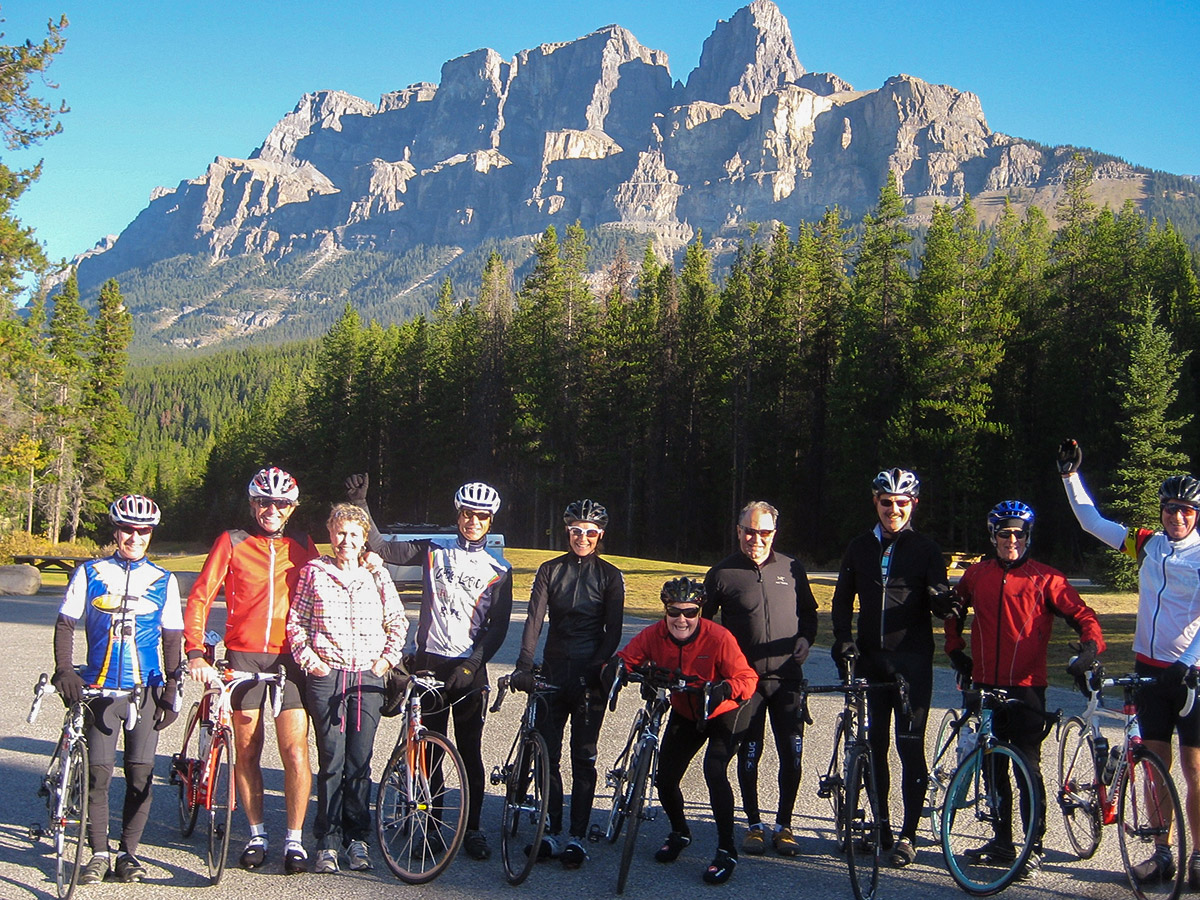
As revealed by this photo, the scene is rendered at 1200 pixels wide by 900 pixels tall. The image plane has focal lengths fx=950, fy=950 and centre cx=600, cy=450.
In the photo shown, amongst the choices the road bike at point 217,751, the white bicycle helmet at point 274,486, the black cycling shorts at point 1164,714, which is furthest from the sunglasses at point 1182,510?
the road bike at point 217,751

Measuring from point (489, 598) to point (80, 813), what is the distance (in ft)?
8.04

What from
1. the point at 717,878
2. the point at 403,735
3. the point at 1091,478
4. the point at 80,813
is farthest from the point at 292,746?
the point at 1091,478

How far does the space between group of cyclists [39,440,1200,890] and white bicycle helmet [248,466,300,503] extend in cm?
2

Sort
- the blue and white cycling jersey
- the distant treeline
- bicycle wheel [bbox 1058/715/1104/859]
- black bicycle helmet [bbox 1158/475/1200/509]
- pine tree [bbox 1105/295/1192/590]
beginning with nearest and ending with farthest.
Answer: the blue and white cycling jersey → black bicycle helmet [bbox 1158/475/1200/509] → bicycle wheel [bbox 1058/715/1104/859] → pine tree [bbox 1105/295/1192/590] → the distant treeline

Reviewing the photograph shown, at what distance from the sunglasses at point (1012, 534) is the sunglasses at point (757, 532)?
4.40 feet

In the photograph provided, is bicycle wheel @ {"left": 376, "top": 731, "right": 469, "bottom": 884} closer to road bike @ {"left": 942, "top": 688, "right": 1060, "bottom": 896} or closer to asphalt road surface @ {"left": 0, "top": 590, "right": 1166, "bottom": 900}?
asphalt road surface @ {"left": 0, "top": 590, "right": 1166, "bottom": 900}

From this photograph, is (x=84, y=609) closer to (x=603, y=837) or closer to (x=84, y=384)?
(x=603, y=837)

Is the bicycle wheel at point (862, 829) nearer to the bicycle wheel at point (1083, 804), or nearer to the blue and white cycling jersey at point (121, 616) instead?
the bicycle wheel at point (1083, 804)

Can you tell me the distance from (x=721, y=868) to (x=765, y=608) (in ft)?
4.98

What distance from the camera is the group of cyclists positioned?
525 cm

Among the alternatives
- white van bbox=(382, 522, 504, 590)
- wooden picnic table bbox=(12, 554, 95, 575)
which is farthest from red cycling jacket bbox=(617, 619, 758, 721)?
wooden picnic table bbox=(12, 554, 95, 575)

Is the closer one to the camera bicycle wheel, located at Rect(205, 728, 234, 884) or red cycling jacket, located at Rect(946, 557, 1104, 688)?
bicycle wheel, located at Rect(205, 728, 234, 884)

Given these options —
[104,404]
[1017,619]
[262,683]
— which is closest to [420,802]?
[262,683]

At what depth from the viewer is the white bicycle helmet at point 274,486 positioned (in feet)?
18.2
